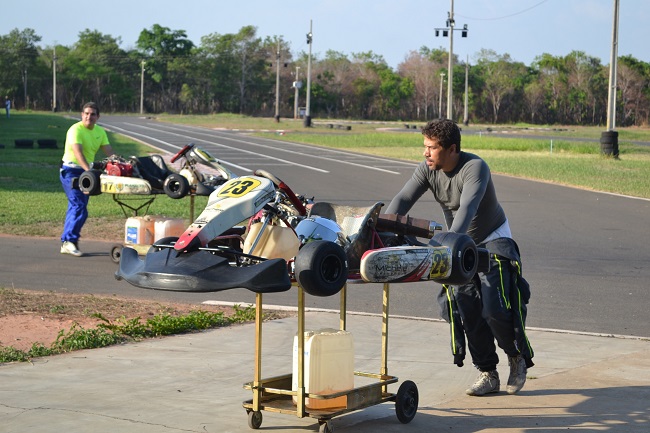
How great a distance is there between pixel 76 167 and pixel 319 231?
8596 millimetres

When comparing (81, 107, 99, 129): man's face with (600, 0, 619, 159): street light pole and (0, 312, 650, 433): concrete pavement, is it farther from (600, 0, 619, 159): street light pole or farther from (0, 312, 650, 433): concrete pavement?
(600, 0, 619, 159): street light pole

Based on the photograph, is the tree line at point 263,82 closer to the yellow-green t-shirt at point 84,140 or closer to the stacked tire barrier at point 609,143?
the stacked tire barrier at point 609,143

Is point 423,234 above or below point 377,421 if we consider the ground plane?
above

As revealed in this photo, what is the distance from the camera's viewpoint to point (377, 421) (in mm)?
6566

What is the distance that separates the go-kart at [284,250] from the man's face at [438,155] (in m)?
0.62

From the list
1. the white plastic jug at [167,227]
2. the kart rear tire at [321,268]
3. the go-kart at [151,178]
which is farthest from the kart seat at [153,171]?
the kart rear tire at [321,268]

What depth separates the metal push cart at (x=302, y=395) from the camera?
19.7 feet

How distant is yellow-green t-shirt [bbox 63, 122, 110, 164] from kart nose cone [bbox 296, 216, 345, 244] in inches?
333

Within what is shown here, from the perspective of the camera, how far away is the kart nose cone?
6164mm

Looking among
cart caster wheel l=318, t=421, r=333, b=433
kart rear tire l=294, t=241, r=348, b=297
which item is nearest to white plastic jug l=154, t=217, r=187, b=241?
cart caster wheel l=318, t=421, r=333, b=433

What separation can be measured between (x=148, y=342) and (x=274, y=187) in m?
3.06

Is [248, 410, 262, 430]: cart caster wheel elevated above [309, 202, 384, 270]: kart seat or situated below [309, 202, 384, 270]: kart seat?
below

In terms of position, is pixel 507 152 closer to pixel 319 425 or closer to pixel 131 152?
pixel 131 152

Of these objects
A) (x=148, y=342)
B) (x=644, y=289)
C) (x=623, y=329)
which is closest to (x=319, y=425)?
(x=148, y=342)
